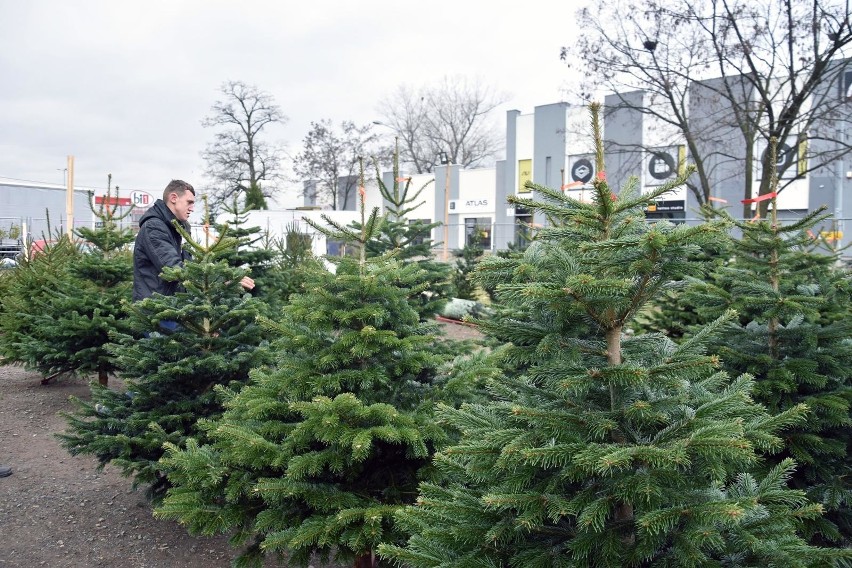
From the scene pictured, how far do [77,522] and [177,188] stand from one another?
2.47 meters

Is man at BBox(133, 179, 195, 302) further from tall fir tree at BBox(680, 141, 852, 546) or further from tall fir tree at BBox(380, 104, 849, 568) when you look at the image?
tall fir tree at BBox(680, 141, 852, 546)

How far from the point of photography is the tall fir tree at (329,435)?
304 centimetres

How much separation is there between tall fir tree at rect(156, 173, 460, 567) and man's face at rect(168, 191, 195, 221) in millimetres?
2161

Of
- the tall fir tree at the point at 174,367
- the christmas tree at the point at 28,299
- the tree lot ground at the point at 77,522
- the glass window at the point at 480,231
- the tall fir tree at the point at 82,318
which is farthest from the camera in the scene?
the glass window at the point at 480,231

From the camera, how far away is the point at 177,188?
17.3ft

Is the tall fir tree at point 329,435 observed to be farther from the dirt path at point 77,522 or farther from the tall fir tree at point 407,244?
the tall fir tree at point 407,244

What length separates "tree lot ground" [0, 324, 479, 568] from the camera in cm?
416

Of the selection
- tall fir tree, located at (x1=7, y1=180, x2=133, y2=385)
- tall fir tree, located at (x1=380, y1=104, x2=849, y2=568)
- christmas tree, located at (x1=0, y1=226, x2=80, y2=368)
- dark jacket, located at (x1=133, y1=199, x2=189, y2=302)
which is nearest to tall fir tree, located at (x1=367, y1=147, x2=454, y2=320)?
dark jacket, located at (x1=133, y1=199, x2=189, y2=302)

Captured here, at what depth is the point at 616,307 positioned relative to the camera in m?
2.11

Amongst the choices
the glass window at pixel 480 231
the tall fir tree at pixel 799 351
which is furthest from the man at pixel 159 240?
the glass window at pixel 480 231

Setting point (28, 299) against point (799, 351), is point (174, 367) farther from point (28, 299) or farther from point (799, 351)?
point (28, 299)

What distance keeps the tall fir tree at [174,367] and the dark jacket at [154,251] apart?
485mm

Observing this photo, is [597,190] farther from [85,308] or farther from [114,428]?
[85,308]

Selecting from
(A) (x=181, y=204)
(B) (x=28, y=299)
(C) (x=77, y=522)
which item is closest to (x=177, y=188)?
(A) (x=181, y=204)
